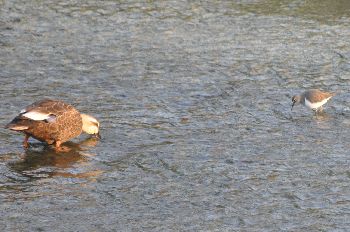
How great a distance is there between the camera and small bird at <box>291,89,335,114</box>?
14031mm

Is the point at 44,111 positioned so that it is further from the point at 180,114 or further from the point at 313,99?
the point at 313,99

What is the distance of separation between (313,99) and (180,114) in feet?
6.40

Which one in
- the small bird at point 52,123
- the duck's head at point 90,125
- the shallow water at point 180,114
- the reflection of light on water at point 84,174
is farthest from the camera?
the duck's head at point 90,125

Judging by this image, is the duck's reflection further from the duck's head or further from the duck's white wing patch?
the duck's white wing patch

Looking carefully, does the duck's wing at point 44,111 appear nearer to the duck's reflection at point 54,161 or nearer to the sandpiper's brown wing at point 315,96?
the duck's reflection at point 54,161

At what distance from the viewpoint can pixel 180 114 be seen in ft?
46.2

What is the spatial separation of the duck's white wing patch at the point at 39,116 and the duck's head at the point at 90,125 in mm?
557

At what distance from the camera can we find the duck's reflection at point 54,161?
455 inches

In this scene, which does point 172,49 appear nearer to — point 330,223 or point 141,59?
point 141,59

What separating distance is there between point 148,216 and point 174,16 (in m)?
10.6

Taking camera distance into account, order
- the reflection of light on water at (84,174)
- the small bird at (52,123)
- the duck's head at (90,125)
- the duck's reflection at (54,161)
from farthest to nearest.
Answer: the duck's head at (90,125), the small bird at (52,123), the duck's reflection at (54,161), the reflection of light on water at (84,174)

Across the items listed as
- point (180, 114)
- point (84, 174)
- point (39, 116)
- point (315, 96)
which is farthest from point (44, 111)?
point (315, 96)

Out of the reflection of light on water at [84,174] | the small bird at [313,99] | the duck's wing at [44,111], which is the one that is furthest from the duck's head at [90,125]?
the small bird at [313,99]

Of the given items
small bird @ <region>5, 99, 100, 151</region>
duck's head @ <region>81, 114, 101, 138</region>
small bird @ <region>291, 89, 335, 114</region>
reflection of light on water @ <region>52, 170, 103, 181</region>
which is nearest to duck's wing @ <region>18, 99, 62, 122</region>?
small bird @ <region>5, 99, 100, 151</region>
